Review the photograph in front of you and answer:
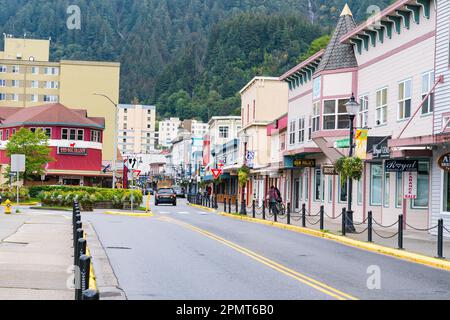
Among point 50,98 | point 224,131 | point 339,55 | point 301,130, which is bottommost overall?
point 301,130

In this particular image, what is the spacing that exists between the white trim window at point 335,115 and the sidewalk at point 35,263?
53.0 ft

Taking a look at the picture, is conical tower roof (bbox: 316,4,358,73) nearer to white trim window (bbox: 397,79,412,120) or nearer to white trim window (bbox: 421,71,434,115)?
white trim window (bbox: 397,79,412,120)

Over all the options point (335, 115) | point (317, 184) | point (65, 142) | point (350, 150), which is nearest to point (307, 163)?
point (317, 184)

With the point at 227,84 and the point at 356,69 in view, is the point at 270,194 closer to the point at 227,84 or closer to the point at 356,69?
the point at 356,69

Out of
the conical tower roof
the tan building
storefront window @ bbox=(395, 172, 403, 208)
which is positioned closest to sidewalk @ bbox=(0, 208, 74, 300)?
storefront window @ bbox=(395, 172, 403, 208)

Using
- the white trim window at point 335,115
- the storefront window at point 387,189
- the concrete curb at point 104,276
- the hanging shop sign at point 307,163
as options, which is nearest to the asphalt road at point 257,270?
the concrete curb at point 104,276

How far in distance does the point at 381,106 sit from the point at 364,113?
2.49 meters

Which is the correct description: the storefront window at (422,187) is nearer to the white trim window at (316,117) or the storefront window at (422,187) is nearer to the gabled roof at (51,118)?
the white trim window at (316,117)

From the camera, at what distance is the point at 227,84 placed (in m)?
177

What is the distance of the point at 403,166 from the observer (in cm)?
2888

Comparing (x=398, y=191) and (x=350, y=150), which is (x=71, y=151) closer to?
(x=398, y=191)

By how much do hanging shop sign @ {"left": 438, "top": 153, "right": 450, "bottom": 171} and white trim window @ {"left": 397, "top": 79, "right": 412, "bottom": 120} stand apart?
4.73m

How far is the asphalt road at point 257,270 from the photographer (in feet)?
39.9
